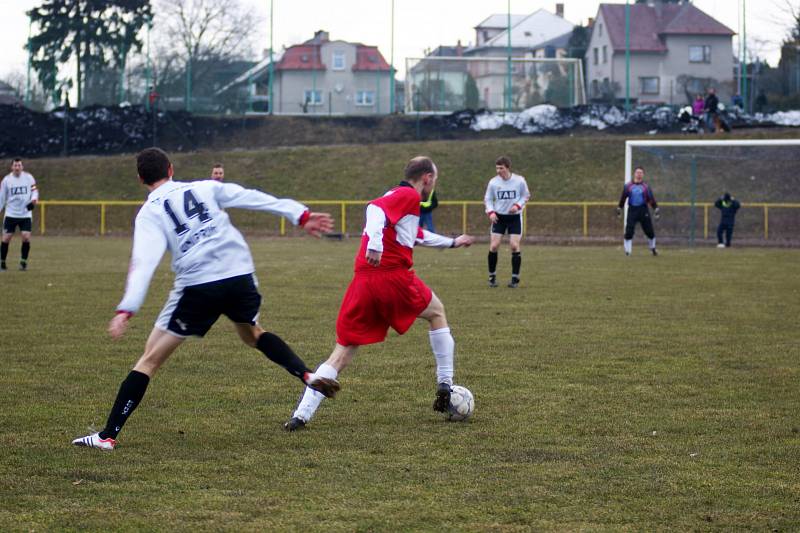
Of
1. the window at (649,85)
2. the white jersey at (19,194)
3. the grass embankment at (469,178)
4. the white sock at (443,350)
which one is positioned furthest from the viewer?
the window at (649,85)

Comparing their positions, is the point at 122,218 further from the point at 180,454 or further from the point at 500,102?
the point at 180,454

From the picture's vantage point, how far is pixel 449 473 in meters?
5.23

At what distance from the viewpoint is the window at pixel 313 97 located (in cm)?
4500

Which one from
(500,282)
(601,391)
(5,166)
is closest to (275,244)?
(500,282)

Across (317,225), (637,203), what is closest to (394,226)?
(317,225)

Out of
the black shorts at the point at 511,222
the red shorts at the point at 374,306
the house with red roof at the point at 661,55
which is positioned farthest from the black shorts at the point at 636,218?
the house with red roof at the point at 661,55

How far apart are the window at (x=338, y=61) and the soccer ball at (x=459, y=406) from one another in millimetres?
40212

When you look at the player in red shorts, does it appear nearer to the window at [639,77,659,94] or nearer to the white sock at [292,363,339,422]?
the white sock at [292,363,339,422]

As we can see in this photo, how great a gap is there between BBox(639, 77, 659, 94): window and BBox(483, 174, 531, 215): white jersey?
3114cm

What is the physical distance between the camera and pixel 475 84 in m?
43.9

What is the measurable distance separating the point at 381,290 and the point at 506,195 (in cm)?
943

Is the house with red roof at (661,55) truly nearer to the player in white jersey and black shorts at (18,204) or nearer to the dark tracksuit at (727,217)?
the dark tracksuit at (727,217)

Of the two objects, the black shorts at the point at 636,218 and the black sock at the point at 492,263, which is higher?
the black shorts at the point at 636,218

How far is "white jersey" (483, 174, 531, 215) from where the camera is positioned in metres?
15.4
